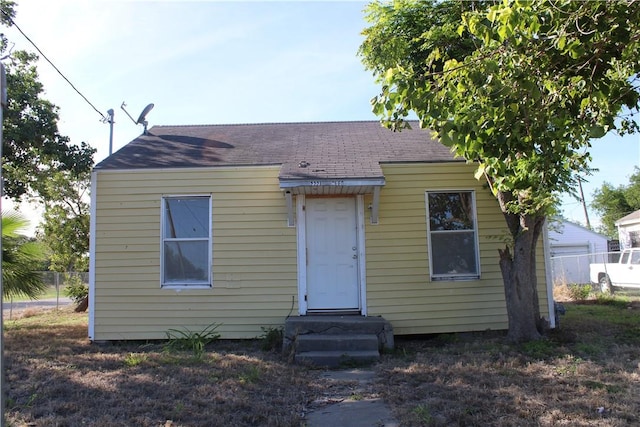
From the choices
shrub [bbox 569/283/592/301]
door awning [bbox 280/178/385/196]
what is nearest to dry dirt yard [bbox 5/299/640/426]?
door awning [bbox 280/178/385/196]

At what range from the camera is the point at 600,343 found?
703 cm

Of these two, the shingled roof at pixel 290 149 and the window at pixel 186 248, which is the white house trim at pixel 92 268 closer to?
the shingled roof at pixel 290 149

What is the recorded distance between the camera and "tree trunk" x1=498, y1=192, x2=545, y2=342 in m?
7.29

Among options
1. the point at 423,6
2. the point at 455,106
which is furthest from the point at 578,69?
the point at 423,6

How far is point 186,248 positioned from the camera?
8.36 metres

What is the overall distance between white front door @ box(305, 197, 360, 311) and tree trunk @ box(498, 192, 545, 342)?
2.39 meters

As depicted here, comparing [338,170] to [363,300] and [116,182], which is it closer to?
[363,300]

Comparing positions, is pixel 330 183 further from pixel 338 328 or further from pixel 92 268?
pixel 92 268

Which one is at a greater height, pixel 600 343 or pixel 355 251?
pixel 355 251

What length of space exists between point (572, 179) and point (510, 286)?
1797mm

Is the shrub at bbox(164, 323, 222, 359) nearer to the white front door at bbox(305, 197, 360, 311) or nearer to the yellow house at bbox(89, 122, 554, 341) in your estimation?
the yellow house at bbox(89, 122, 554, 341)

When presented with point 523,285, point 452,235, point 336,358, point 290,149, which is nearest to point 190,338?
point 336,358

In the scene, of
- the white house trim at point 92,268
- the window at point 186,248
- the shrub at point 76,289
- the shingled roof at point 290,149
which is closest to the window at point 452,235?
the shingled roof at point 290,149

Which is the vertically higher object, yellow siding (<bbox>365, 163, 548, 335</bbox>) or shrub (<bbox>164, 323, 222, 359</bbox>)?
yellow siding (<bbox>365, 163, 548, 335</bbox>)
